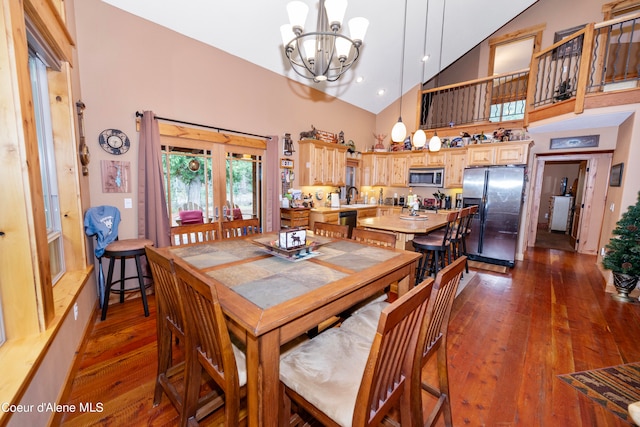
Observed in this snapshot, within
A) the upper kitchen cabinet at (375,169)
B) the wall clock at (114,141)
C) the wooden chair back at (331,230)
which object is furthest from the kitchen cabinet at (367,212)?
the wall clock at (114,141)

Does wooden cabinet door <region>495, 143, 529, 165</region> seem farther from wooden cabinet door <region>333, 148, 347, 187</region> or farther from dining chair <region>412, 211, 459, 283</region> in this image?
wooden cabinet door <region>333, 148, 347, 187</region>

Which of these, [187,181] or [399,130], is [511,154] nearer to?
[399,130]

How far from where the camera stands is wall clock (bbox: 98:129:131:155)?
288cm

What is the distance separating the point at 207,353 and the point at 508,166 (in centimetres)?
535

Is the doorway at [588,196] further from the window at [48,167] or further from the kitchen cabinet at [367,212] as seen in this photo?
A: the window at [48,167]

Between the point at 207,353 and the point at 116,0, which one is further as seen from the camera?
the point at 116,0

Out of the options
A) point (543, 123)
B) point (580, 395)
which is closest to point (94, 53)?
point (580, 395)

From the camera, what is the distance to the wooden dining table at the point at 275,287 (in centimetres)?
104

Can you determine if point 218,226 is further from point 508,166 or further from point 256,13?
point 508,166

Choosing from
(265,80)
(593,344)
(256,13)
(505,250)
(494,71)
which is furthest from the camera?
(494,71)

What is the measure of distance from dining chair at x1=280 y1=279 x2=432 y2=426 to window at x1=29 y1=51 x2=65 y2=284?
88.8 inches

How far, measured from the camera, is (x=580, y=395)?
70.8 inches

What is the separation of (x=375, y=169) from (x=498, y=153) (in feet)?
8.59

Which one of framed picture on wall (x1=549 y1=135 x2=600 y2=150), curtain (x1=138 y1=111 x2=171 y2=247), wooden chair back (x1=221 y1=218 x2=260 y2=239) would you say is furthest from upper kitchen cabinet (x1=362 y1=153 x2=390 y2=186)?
curtain (x1=138 y1=111 x2=171 y2=247)
